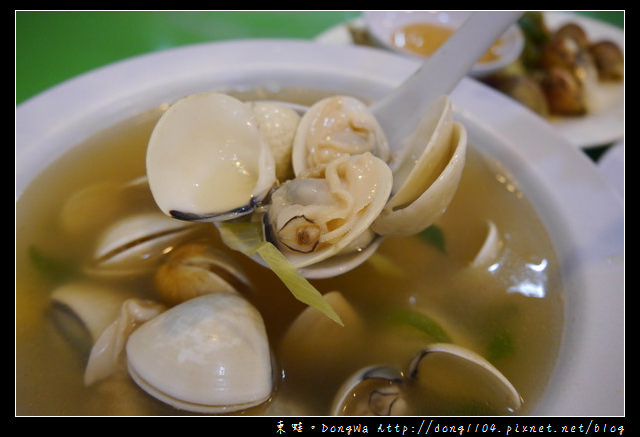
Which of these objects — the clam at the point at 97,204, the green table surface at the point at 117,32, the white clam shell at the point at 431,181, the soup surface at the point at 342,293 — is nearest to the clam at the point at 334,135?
the white clam shell at the point at 431,181

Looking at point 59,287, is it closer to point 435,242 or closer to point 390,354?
point 390,354

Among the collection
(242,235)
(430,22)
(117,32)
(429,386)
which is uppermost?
(117,32)

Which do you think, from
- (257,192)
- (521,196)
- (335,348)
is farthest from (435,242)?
(257,192)

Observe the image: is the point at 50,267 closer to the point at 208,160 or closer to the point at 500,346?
the point at 208,160

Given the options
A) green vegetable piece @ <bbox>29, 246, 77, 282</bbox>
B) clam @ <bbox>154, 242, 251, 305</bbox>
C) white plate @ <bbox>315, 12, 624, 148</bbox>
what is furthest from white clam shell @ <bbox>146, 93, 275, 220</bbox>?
white plate @ <bbox>315, 12, 624, 148</bbox>

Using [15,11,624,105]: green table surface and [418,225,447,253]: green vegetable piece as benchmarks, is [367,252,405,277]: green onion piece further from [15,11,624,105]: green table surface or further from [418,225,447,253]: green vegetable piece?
[15,11,624,105]: green table surface

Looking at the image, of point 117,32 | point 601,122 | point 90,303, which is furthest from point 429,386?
point 117,32
